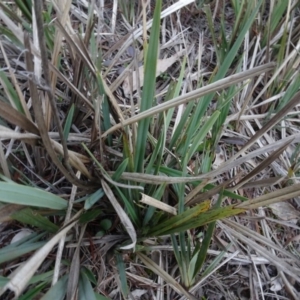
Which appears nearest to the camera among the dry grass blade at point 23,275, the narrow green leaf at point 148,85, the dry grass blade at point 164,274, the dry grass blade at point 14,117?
the dry grass blade at point 23,275

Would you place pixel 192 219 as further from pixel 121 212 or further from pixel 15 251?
pixel 15 251

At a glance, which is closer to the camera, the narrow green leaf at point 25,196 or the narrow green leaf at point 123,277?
the narrow green leaf at point 25,196

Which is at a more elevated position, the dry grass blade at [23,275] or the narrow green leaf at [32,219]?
the dry grass blade at [23,275]

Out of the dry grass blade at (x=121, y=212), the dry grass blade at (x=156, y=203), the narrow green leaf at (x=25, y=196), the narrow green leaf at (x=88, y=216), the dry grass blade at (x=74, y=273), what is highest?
the narrow green leaf at (x=25, y=196)

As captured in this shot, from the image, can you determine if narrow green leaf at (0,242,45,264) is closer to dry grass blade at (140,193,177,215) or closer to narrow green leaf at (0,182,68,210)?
narrow green leaf at (0,182,68,210)

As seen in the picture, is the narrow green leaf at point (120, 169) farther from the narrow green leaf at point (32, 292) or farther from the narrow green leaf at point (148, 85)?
the narrow green leaf at point (32, 292)

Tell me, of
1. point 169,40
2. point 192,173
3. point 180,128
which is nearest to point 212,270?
point 192,173

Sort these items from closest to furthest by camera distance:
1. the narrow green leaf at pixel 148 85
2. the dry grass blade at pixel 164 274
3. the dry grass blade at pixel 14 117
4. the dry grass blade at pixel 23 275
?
the dry grass blade at pixel 23 275 < the dry grass blade at pixel 14 117 < the narrow green leaf at pixel 148 85 < the dry grass blade at pixel 164 274

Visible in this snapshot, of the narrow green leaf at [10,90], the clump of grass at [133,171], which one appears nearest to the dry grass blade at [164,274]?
the clump of grass at [133,171]
